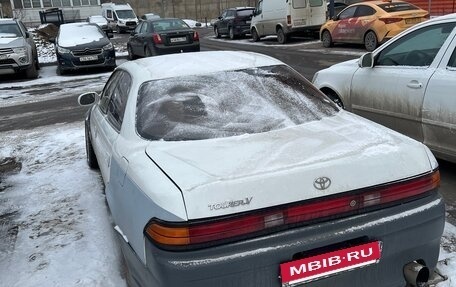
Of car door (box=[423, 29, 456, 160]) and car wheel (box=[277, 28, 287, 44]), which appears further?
car wheel (box=[277, 28, 287, 44])

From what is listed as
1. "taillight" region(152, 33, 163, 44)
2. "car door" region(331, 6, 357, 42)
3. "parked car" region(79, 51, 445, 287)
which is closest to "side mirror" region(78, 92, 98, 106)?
"parked car" region(79, 51, 445, 287)

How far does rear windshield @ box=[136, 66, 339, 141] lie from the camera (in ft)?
9.19

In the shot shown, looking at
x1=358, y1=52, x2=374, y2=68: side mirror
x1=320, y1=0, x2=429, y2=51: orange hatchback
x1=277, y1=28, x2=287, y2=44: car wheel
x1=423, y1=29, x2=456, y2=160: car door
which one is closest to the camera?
x1=423, y1=29, x2=456, y2=160: car door

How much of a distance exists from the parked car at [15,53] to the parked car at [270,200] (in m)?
12.2

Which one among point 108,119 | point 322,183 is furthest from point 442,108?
point 108,119

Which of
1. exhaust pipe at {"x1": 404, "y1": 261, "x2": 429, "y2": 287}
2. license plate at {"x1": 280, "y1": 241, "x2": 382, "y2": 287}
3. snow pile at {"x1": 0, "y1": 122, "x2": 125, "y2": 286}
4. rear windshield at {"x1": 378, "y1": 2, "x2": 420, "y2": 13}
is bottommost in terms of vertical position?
snow pile at {"x1": 0, "y1": 122, "x2": 125, "y2": 286}

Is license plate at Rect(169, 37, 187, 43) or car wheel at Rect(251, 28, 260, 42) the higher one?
license plate at Rect(169, 37, 187, 43)

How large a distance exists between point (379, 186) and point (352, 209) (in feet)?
0.61

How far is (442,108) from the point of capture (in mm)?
4168

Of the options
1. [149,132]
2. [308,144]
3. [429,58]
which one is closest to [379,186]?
[308,144]

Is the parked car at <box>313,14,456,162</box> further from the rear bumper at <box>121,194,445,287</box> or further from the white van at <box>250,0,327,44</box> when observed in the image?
the white van at <box>250,0,327,44</box>

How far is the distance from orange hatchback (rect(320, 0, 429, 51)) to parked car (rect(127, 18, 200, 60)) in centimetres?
534

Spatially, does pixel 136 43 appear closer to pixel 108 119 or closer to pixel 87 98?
pixel 87 98

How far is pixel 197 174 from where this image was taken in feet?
7.17
